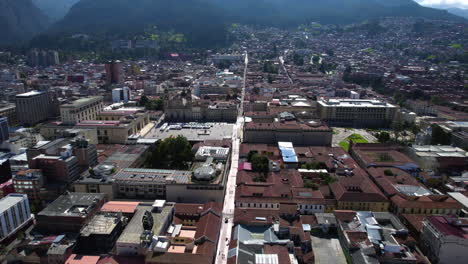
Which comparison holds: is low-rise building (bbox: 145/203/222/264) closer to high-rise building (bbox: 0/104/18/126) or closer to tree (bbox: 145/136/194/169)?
tree (bbox: 145/136/194/169)

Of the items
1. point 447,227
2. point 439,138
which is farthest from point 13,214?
point 439,138

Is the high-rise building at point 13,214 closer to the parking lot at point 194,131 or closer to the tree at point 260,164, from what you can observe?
the tree at point 260,164

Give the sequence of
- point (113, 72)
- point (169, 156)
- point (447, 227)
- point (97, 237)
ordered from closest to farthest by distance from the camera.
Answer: point (447, 227) < point (97, 237) < point (169, 156) < point (113, 72)

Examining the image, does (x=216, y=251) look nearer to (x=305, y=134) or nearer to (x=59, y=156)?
(x=59, y=156)

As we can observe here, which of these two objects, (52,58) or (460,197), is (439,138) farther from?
(52,58)

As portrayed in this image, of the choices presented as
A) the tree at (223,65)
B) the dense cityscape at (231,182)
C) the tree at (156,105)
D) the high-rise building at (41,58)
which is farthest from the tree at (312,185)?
→ the high-rise building at (41,58)

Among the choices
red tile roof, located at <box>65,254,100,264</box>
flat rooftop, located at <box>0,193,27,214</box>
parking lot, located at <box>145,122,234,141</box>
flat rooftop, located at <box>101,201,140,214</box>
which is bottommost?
red tile roof, located at <box>65,254,100,264</box>

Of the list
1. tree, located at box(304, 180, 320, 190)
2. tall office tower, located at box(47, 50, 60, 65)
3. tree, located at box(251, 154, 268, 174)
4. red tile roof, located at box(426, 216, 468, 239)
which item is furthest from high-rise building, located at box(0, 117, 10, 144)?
tall office tower, located at box(47, 50, 60, 65)
